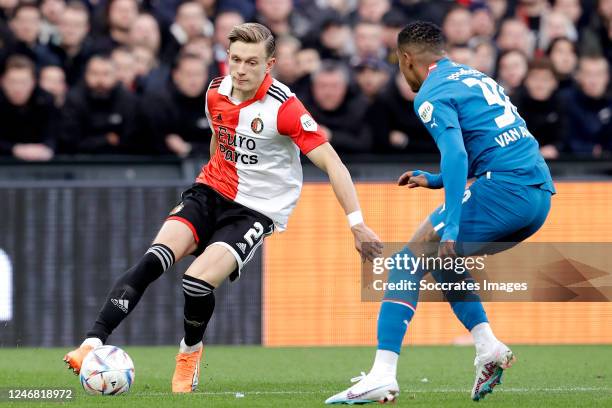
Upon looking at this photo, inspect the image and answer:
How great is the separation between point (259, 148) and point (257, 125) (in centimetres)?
18

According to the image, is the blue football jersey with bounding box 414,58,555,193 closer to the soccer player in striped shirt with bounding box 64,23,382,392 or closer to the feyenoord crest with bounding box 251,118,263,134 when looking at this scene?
the soccer player in striped shirt with bounding box 64,23,382,392

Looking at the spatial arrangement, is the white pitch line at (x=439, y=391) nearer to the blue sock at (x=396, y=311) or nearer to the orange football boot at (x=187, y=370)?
the orange football boot at (x=187, y=370)

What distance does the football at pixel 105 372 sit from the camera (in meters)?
7.71

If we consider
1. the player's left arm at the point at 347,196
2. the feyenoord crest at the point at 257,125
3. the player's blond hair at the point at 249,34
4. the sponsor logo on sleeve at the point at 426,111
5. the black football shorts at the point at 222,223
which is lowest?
the black football shorts at the point at 222,223

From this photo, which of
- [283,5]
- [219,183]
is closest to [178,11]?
[283,5]

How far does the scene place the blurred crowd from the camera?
1354 cm

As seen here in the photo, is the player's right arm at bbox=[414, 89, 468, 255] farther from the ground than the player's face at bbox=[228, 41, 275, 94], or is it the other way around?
the player's face at bbox=[228, 41, 275, 94]

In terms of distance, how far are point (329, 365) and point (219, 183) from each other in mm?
2850

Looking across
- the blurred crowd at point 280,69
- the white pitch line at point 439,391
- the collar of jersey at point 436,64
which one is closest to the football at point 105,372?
the white pitch line at point 439,391

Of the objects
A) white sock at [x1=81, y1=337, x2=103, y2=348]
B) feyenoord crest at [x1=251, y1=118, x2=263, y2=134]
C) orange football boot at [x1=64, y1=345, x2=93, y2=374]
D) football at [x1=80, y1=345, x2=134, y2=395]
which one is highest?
feyenoord crest at [x1=251, y1=118, x2=263, y2=134]

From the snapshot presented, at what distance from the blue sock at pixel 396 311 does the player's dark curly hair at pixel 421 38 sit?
123cm

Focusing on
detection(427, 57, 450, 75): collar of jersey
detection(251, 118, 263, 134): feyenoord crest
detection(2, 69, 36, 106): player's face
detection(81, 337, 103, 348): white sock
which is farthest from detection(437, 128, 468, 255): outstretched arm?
detection(2, 69, 36, 106): player's face

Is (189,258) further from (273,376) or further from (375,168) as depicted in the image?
(273,376)

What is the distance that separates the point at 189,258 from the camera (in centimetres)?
1277
